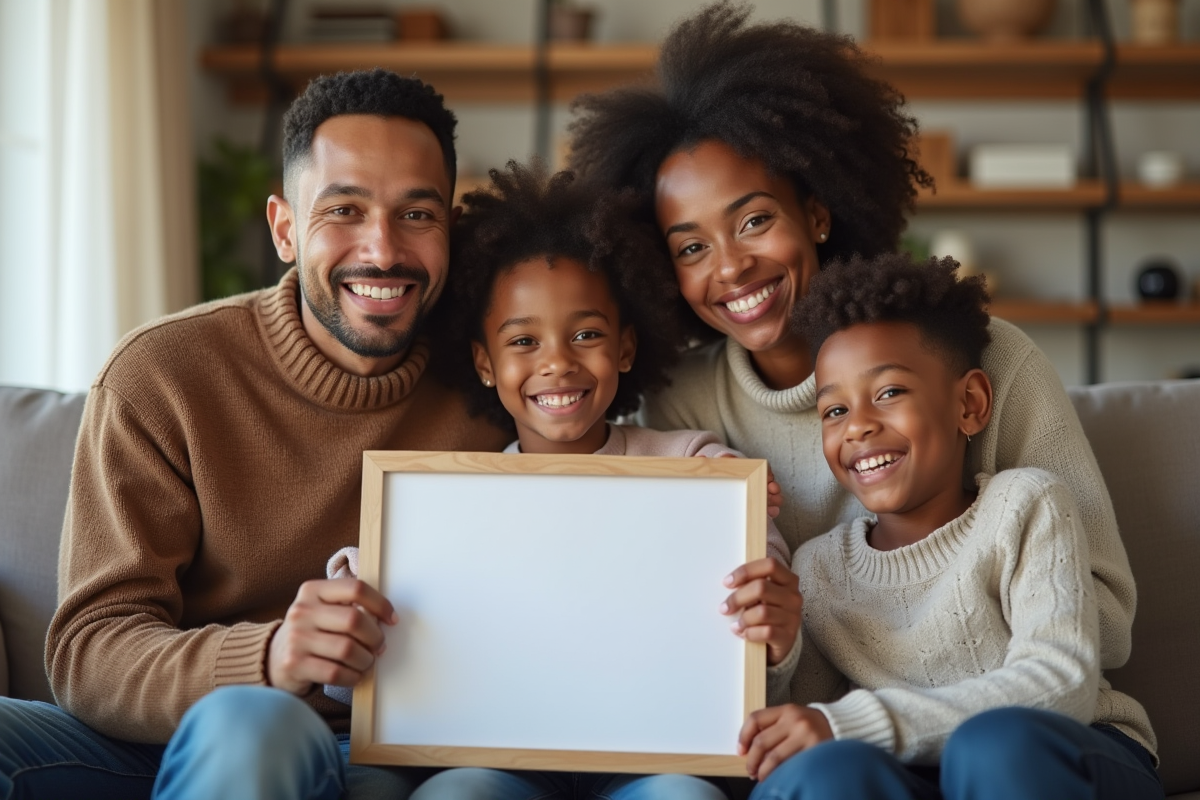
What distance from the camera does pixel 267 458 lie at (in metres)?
1.72

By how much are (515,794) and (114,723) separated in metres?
0.52

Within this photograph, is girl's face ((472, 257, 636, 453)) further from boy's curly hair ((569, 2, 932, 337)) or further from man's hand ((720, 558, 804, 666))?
man's hand ((720, 558, 804, 666))

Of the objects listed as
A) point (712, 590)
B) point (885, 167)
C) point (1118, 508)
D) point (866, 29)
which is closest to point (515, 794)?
point (712, 590)

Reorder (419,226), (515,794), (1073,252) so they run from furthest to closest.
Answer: (1073,252) < (419,226) < (515,794)

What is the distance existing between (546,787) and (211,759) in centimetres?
43

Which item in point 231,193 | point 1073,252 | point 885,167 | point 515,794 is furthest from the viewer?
point 1073,252

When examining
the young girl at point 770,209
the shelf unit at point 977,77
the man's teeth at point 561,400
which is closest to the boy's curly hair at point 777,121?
the young girl at point 770,209

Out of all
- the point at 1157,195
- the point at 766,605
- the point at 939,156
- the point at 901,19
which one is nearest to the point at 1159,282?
the point at 1157,195

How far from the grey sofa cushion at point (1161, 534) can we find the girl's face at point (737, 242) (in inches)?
21.2

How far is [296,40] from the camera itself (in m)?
4.52

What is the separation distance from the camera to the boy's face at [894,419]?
61.7 inches

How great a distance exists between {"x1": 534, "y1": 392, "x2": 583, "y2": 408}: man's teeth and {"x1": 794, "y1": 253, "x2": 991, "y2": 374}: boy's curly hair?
337 millimetres

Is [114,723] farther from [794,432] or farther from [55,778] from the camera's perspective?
[794,432]

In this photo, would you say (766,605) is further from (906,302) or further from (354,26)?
(354,26)
